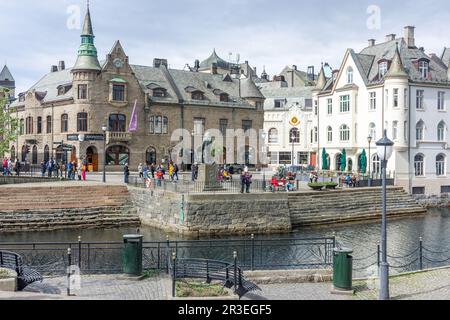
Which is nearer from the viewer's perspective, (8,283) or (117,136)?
(8,283)

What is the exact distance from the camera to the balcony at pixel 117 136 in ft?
178

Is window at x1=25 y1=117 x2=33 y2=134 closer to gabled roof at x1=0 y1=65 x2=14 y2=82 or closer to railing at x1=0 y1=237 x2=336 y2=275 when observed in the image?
railing at x1=0 y1=237 x2=336 y2=275

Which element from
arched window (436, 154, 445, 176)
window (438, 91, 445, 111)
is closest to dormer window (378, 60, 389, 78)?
window (438, 91, 445, 111)

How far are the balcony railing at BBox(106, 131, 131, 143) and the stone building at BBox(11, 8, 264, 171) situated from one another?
69 millimetres

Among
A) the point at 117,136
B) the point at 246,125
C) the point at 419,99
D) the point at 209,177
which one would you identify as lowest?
the point at 209,177

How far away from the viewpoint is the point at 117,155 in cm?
5578

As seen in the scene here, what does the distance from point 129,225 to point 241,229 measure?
25.7 ft

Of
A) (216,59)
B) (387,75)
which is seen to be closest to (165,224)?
(387,75)

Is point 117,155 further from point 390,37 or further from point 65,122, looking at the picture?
point 390,37

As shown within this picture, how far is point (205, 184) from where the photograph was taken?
3428 cm

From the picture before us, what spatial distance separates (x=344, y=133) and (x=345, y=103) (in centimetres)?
315

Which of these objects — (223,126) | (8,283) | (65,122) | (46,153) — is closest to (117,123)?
(65,122)

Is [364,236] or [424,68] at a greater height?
[424,68]

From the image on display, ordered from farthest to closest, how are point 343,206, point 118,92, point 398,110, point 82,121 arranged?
point 118,92, point 82,121, point 398,110, point 343,206
